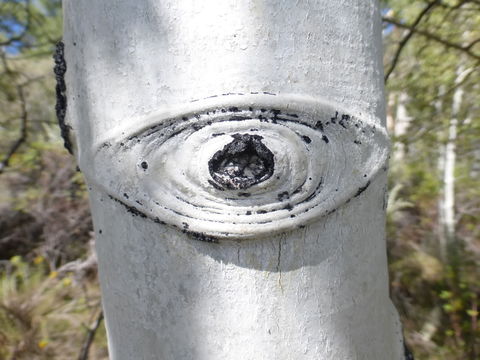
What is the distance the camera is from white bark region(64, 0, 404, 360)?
0.36 m

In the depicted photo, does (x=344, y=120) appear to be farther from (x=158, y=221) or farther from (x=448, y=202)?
(x=448, y=202)

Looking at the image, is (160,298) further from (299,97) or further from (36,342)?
(36,342)

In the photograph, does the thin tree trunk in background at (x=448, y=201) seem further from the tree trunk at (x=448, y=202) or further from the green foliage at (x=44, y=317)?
the green foliage at (x=44, y=317)

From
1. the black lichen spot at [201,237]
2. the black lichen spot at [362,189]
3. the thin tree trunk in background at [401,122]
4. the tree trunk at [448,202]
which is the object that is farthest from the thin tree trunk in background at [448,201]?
the black lichen spot at [201,237]

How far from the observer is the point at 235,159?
1.23 ft

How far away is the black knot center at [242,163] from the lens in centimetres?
37

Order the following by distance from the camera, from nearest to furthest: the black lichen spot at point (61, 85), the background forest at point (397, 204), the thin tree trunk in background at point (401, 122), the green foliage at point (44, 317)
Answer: the black lichen spot at point (61, 85) → the background forest at point (397, 204) → the green foliage at point (44, 317) → the thin tree trunk in background at point (401, 122)

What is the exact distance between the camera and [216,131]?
14.6 inches

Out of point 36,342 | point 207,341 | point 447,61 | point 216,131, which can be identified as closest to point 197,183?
point 216,131

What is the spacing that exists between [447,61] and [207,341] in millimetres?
2186

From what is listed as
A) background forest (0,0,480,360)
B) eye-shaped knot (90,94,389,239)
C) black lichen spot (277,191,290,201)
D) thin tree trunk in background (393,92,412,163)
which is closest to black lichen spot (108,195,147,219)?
eye-shaped knot (90,94,389,239)

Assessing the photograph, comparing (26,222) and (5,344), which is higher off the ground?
(26,222)

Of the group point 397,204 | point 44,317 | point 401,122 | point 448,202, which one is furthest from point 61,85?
point 448,202

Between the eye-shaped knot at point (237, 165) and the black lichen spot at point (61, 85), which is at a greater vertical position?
the black lichen spot at point (61, 85)
